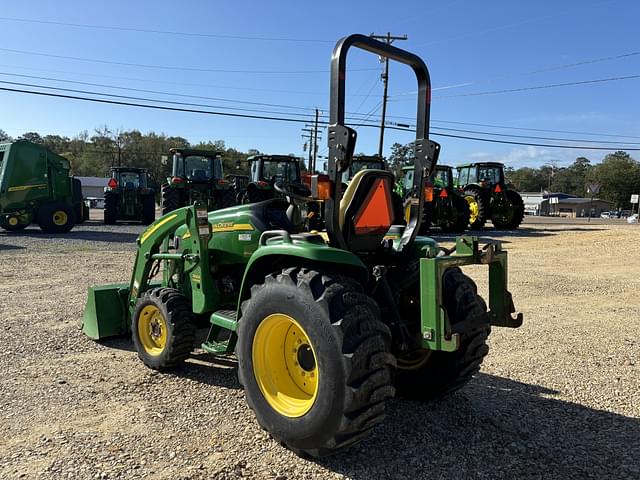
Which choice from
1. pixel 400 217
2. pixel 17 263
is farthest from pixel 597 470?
pixel 17 263

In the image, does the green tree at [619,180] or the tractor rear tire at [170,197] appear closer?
the tractor rear tire at [170,197]

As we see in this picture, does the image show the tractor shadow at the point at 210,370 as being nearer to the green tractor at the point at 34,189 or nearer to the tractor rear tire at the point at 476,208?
the green tractor at the point at 34,189

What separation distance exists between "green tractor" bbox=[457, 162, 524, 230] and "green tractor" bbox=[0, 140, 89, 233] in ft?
46.3

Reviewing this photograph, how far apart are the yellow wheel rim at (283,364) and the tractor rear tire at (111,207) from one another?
1887 cm

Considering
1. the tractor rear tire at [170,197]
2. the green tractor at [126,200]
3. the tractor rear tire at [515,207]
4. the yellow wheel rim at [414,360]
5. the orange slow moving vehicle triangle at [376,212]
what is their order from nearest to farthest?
the orange slow moving vehicle triangle at [376,212] → the yellow wheel rim at [414,360] → the tractor rear tire at [170,197] → the green tractor at [126,200] → the tractor rear tire at [515,207]

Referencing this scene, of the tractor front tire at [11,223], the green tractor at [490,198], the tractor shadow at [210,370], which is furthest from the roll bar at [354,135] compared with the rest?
the green tractor at [490,198]

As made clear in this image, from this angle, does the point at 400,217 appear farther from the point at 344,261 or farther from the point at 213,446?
the point at 213,446


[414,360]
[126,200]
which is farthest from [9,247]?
[414,360]

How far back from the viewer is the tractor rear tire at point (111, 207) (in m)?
20.6

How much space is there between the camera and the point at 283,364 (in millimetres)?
3398

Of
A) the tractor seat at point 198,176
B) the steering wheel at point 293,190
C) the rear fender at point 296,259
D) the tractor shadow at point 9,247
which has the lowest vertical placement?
the tractor shadow at point 9,247

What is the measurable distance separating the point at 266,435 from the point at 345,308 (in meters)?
1.13

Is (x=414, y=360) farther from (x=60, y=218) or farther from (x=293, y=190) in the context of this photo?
(x=60, y=218)

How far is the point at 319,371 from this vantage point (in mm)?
2939
